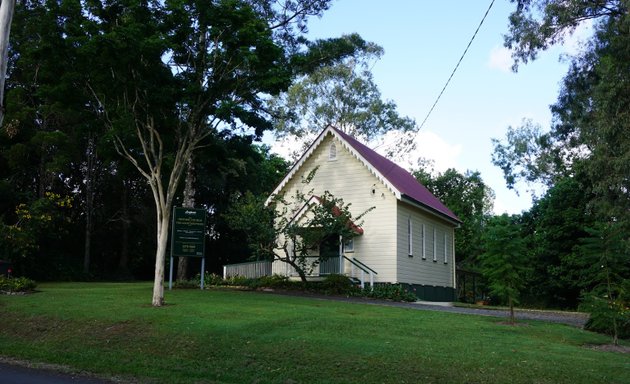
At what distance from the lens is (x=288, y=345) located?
11.5 m

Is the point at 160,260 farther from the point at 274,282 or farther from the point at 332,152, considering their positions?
the point at 332,152

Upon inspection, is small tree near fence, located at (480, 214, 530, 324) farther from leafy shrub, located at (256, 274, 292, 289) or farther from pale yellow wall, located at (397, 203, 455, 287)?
leafy shrub, located at (256, 274, 292, 289)

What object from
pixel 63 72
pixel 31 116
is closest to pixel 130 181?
pixel 31 116

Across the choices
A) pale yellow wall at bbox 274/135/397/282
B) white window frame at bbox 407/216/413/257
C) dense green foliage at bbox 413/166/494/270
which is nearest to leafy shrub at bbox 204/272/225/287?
pale yellow wall at bbox 274/135/397/282

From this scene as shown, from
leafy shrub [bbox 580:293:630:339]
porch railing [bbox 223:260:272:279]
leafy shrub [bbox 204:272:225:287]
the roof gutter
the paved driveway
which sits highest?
the roof gutter

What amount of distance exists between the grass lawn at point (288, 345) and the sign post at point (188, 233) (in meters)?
5.70

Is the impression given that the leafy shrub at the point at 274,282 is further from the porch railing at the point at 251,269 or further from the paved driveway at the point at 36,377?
the paved driveway at the point at 36,377

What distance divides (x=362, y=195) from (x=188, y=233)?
919 centimetres

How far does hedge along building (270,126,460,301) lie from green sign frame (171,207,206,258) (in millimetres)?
6060

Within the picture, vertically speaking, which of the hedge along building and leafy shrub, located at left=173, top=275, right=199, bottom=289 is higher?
the hedge along building

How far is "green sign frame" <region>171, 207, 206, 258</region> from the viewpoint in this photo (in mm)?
23219

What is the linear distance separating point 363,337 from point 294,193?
1833 centimetres

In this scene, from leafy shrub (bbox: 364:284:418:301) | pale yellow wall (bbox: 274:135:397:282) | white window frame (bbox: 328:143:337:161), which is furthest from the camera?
white window frame (bbox: 328:143:337:161)

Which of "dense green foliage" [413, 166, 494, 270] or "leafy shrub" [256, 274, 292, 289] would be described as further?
"dense green foliage" [413, 166, 494, 270]
